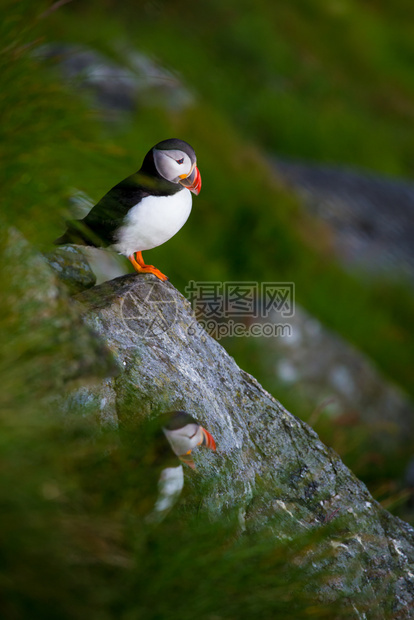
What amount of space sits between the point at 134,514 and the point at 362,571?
1.39 m

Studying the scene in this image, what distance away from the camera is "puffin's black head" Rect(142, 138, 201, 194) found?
9.73 ft

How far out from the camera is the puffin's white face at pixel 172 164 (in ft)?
9.79

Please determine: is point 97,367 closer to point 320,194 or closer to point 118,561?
point 118,561

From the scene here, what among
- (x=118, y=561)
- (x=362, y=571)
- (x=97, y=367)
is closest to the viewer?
(x=118, y=561)

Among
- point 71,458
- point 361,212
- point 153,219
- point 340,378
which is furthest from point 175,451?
point 361,212

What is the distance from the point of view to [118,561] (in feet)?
5.61

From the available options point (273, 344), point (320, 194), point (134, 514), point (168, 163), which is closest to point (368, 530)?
point (134, 514)

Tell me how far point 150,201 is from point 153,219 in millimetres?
78

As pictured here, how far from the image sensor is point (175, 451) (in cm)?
221

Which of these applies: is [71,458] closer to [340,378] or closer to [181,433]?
[181,433]

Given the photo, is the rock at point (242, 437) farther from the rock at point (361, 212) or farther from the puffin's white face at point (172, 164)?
the rock at point (361, 212)

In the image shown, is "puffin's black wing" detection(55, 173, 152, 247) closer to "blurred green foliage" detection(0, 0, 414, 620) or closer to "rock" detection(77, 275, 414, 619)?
"blurred green foliage" detection(0, 0, 414, 620)

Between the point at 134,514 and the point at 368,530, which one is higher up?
the point at 134,514

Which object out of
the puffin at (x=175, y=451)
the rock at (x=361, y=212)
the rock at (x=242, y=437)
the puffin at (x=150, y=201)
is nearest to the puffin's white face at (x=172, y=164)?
the puffin at (x=150, y=201)
